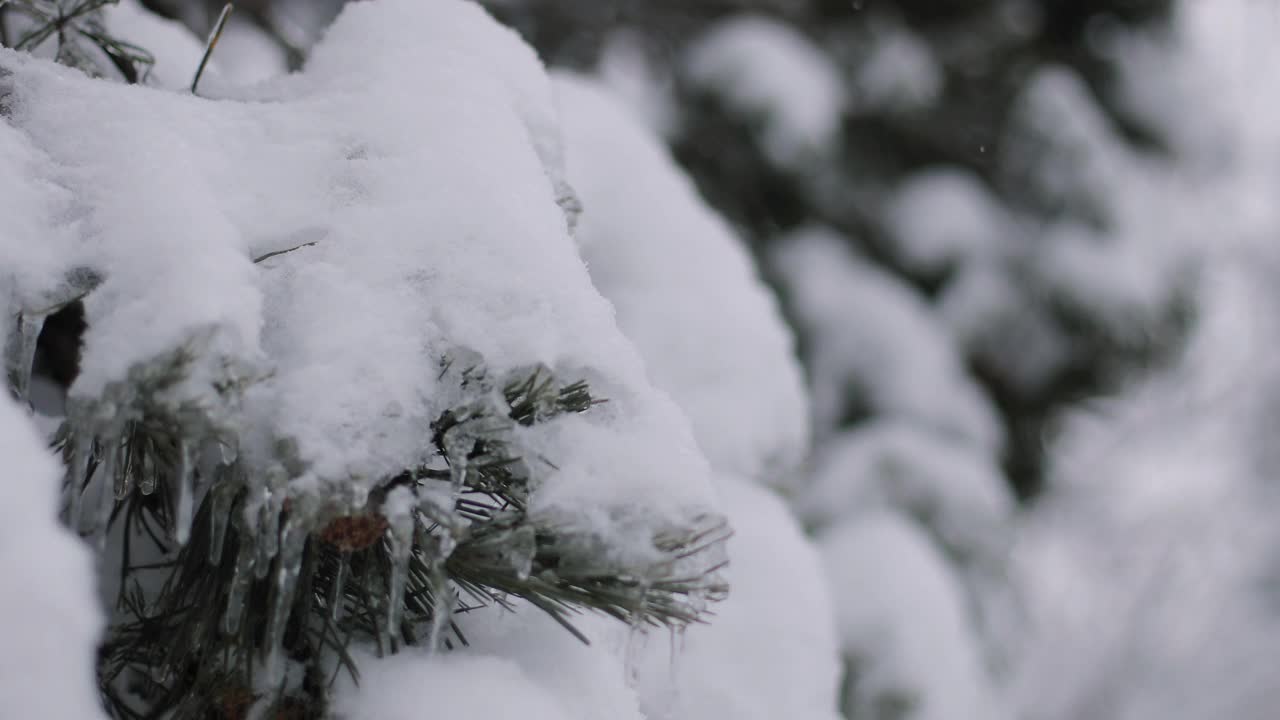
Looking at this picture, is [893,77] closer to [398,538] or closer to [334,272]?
[334,272]

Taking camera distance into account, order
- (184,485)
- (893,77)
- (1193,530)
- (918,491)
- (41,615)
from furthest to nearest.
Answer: (1193,530), (893,77), (918,491), (184,485), (41,615)

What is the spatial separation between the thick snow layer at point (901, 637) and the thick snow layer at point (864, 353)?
3.81 ft

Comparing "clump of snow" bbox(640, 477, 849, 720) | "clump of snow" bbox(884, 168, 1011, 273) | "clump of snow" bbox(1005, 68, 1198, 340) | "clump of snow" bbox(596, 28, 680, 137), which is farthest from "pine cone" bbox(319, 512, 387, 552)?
"clump of snow" bbox(1005, 68, 1198, 340)

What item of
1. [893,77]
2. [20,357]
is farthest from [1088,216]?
[20,357]

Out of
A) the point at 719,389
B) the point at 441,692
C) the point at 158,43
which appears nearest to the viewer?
the point at 441,692

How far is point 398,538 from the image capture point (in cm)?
75

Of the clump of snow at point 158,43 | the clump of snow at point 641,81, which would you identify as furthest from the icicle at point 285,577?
the clump of snow at point 641,81

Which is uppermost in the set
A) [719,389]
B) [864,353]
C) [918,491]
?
[719,389]

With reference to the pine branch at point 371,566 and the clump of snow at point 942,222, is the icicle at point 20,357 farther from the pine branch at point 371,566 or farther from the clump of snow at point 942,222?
the clump of snow at point 942,222

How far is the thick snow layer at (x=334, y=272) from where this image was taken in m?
0.73

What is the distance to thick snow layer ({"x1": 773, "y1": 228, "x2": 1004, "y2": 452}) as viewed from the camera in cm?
396

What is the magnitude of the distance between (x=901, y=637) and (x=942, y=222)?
7.95ft

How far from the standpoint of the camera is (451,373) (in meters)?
0.84

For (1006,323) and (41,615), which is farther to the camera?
(1006,323)
